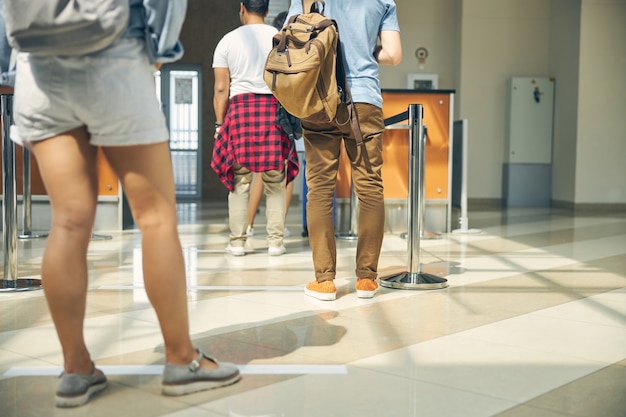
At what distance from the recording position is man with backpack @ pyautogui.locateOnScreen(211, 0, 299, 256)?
180 inches

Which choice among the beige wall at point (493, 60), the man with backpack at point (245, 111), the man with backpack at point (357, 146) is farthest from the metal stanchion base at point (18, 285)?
the beige wall at point (493, 60)

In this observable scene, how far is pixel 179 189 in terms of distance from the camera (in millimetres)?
11828

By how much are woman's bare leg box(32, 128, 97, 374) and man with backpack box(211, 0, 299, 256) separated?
108 inches

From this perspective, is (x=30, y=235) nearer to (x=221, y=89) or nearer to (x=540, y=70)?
(x=221, y=89)

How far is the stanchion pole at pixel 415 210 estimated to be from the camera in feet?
11.6

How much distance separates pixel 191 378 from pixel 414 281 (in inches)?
72.7

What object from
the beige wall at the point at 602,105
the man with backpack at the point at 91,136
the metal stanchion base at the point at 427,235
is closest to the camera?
the man with backpack at the point at 91,136

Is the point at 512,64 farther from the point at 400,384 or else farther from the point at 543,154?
the point at 400,384

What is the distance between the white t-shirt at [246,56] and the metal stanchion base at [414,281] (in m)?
1.53

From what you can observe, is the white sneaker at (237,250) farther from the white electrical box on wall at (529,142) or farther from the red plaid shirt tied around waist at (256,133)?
the white electrical box on wall at (529,142)

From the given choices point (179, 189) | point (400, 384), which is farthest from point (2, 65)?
point (179, 189)

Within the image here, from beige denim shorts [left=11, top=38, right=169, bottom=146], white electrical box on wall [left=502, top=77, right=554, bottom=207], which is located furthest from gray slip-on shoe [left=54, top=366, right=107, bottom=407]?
white electrical box on wall [left=502, top=77, right=554, bottom=207]

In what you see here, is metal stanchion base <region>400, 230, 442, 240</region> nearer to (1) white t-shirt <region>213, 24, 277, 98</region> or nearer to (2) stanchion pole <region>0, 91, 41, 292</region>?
(1) white t-shirt <region>213, 24, 277, 98</region>

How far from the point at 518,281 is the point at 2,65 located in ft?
8.26
